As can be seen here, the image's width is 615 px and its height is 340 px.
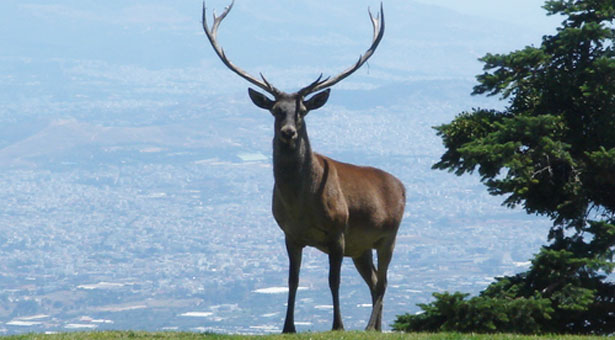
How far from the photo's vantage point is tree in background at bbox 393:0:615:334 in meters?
19.9

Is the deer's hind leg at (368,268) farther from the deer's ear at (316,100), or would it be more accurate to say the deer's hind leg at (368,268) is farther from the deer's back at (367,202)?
the deer's ear at (316,100)

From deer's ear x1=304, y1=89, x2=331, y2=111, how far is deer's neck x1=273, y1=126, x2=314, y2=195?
1.72 ft

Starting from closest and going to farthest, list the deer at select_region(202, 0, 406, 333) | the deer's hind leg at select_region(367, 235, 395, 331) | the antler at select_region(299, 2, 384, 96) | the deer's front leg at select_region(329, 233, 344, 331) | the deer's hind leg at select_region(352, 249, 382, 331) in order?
the deer at select_region(202, 0, 406, 333), the deer's front leg at select_region(329, 233, 344, 331), the antler at select_region(299, 2, 384, 96), the deer's hind leg at select_region(367, 235, 395, 331), the deer's hind leg at select_region(352, 249, 382, 331)

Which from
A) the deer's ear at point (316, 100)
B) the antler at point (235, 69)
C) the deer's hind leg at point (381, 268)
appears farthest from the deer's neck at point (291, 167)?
the deer's hind leg at point (381, 268)

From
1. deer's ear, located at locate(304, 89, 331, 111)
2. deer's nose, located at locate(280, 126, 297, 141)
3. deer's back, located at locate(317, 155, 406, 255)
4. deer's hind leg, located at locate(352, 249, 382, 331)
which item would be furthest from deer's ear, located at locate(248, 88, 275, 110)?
deer's hind leg, located at locate(352, 249, 382, 331)

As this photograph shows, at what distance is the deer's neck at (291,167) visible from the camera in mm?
19203

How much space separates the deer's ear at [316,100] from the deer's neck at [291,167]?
52 centimetres

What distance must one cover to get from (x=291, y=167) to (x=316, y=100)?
1.21m

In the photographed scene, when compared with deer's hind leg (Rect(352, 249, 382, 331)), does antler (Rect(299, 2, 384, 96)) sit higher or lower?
higher

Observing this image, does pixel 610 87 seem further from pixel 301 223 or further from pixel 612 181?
pixel 301 223

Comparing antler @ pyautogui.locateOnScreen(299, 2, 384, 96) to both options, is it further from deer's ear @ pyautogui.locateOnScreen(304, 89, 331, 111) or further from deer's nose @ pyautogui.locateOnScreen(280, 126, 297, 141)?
deer's nose @ pyautogui.locateOnScreen(280, 126, 297, 141)

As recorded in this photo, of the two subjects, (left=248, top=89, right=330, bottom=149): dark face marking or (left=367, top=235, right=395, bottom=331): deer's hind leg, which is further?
(left=367, top=235, right=395, bottom=331): deer's hind leg

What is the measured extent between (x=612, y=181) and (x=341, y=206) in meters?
5.26

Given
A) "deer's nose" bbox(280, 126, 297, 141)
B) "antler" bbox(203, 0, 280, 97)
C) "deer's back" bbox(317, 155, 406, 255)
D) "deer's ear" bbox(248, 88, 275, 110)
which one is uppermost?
A: "antler" bbox(203, 0, 280, 97)
